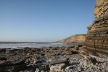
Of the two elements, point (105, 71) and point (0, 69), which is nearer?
point (105, 71)

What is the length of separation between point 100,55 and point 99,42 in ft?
4.04

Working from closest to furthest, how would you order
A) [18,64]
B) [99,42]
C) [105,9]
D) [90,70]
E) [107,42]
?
1. [90,70]
2. [18,64]
3. [107,42]
4. [99,42]
5. [105,9]

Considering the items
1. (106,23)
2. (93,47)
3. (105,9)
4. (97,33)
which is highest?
(105,9)

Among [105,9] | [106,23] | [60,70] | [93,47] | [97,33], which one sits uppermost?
[105,9]

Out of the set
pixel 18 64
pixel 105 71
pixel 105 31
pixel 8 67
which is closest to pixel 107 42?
pixel 105 31

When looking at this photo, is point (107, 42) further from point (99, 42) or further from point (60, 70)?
point (60, 70)

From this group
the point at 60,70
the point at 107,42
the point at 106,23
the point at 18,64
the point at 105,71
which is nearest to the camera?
the point at 105,71

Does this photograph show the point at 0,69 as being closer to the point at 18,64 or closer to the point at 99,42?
the point at 18,64

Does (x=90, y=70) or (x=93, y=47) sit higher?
(x=93, y=47)

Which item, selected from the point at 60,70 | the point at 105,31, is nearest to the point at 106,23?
the point at 105,31

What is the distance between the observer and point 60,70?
7070 millimetres

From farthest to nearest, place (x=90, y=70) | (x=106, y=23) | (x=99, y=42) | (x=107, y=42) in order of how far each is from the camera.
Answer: (x=99, y=42) < (x=106, y=23) < (x=107, y=42) < (x=90, y=70)

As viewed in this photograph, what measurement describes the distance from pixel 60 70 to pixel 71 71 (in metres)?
0.71

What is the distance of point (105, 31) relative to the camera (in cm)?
977
